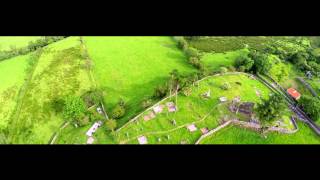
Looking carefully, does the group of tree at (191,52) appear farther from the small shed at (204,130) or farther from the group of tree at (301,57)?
the group of tree at (301,57)

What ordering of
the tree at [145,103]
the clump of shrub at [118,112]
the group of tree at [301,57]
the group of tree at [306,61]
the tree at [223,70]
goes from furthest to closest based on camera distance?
the group of tree at [301,57] → the group of tree at [306,61] → the tree at [223,70] → the tree at [145,103] → the clump of shrub at [118,112]

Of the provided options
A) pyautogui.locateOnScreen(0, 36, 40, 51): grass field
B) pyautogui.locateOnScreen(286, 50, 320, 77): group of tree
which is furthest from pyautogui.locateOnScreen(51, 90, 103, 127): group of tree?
pyautogui.locateOnScreen(286, 50, 320, 77): group of tree

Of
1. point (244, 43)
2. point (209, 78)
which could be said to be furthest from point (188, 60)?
point (244, 43)

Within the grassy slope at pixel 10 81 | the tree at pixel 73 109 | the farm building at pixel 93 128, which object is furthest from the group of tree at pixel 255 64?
the grassy slope at pixel 10 81

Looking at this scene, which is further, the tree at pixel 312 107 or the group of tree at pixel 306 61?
the group of tree at pixel 306 61

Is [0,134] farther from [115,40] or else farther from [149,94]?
[115,40]

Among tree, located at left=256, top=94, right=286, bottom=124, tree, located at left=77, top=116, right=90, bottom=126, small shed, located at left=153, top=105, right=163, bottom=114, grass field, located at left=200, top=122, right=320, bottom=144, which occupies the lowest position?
grass field, located at left=200, top=122, right=320, bottom=144

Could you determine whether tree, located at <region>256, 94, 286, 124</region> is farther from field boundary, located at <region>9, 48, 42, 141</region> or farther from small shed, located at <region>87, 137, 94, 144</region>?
field boundary, located at <region>9, 48, 42, 141</region>
